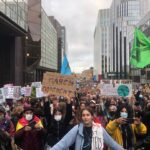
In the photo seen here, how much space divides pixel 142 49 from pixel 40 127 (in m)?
8.55

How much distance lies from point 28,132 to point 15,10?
107 ft

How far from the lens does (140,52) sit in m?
15.5

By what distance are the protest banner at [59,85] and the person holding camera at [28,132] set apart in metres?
3.67

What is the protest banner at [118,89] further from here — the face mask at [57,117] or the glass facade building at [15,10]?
the glass facade building at [15,10]

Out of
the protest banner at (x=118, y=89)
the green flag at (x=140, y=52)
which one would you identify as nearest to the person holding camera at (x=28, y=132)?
the protest banner at (x=118, y=89)

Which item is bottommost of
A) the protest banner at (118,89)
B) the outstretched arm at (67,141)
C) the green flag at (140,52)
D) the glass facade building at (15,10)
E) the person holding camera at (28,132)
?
the person holding camera at (28,132)

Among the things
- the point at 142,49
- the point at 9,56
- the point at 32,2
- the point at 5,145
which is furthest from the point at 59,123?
the point at 32,2

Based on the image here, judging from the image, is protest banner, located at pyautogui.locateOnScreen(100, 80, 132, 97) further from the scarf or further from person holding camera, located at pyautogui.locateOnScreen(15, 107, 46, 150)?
the scarf

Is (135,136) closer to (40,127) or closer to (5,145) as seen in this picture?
(40,127)

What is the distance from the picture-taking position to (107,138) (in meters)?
4.89

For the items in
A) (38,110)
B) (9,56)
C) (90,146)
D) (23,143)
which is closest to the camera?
(90,146)

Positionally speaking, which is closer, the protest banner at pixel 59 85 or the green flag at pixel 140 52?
the protest banner at pixel 59 85

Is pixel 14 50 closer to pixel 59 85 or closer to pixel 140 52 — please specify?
pixel 140 52

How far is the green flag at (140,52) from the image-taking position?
49.4ft
